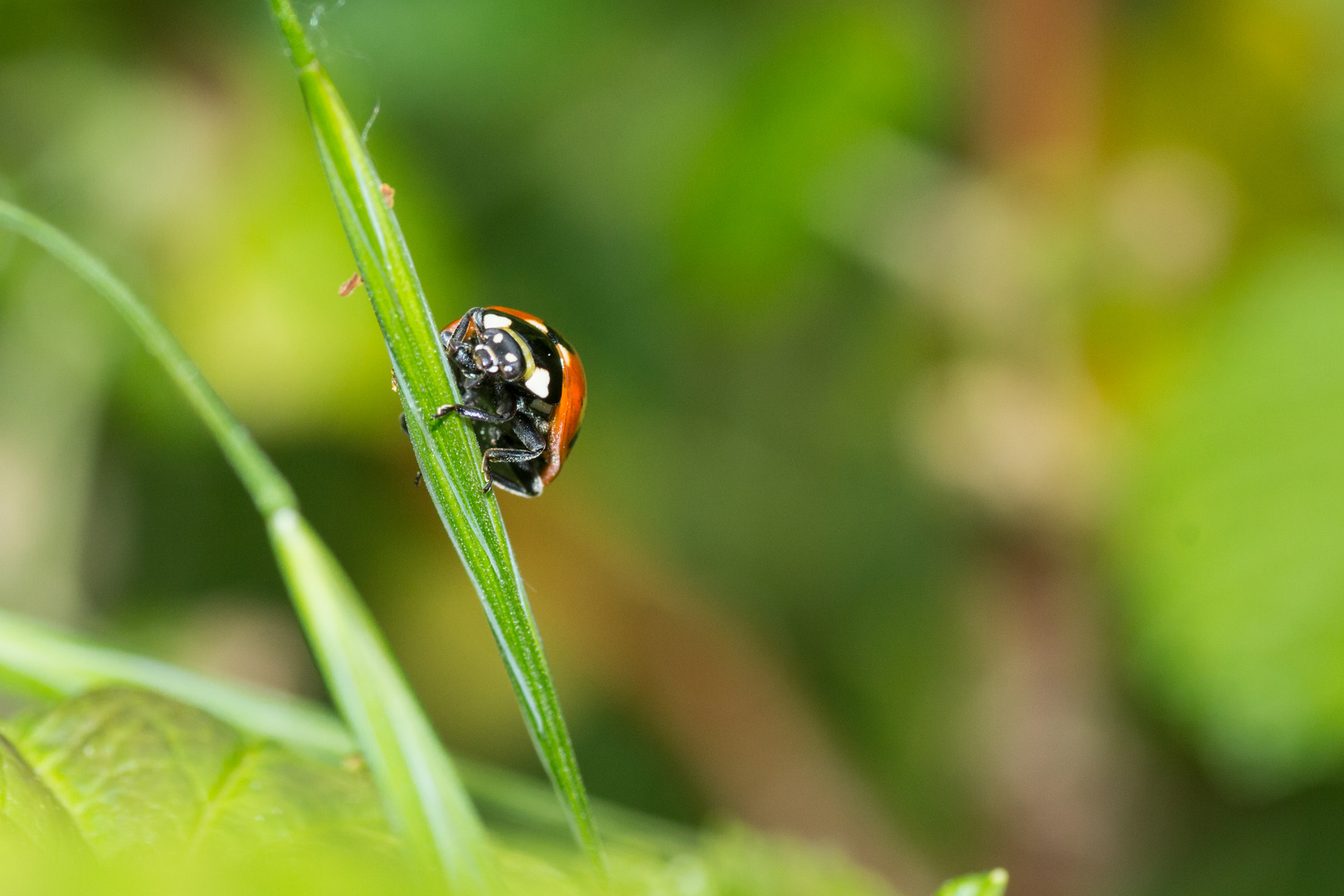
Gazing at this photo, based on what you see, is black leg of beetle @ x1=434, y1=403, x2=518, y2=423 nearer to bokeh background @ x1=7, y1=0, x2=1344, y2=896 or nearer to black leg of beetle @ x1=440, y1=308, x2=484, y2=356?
black leg of beetle @ x1=440, y1=308, x2=484, y2=356

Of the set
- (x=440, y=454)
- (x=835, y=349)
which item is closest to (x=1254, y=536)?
(x=835, y=349)

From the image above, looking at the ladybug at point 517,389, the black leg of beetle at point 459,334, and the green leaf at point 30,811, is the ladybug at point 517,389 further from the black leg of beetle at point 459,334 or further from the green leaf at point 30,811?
the green leaf at point 30,811

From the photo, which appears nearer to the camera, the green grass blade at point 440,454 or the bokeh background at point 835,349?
the green grass blade at point 440,454


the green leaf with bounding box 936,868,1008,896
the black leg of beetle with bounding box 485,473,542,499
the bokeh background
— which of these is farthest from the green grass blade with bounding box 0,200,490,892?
the bokeh background

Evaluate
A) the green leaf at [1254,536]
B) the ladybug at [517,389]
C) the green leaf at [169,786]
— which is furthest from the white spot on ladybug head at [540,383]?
the green leaf at [1254,536]

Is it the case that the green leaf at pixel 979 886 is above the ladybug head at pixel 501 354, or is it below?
below

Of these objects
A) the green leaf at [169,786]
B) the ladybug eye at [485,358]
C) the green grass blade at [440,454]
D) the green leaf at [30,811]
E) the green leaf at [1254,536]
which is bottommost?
the green leaf at [30,811]
